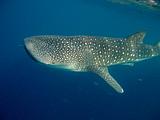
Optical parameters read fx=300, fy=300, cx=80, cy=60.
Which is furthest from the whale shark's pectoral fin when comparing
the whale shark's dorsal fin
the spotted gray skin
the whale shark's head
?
the whale shark's head

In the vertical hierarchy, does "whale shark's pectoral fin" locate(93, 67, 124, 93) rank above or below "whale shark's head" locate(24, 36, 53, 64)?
below

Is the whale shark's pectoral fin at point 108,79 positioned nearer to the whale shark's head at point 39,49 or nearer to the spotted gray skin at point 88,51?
the spotted gray skin at point 88,51

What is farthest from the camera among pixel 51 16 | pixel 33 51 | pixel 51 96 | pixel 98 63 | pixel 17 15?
pixel 51 16

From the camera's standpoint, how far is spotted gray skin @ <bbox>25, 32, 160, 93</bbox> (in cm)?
638

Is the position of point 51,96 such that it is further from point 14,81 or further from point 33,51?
point 33,51

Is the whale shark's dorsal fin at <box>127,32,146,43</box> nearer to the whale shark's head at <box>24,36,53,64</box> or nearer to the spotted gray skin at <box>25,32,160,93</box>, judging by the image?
the spotted gray skin at <box>25,32,160,93</box>

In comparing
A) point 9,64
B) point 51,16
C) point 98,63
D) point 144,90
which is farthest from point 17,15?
point 98,63

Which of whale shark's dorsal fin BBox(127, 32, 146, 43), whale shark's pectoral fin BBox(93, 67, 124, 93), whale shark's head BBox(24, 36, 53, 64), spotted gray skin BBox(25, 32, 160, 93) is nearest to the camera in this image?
whale shark's head BBox(24, 36, 53, 64)

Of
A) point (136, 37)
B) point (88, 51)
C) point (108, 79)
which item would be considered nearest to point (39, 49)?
point (88, 51)

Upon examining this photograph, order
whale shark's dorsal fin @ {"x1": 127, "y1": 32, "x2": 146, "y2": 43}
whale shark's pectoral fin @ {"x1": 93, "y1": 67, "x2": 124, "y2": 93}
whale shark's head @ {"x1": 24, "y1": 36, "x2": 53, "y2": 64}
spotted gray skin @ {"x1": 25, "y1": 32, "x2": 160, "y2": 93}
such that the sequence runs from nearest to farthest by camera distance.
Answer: whale shark's head @ {"x1": 24, "y1": 36, "x2": 53, "y2": 64}
spotted gray skin @ {"x1": 25, "y1": 32, "x2": 160, "y2": 93}
whale shark's pectoral fin @ {"x1": 93, "y1": 67, "x2": 124, "y2": 93}
whale shark's dorsal fin @ {"x1": 127, "y1": 32, "x2": 146, "y2": 43}

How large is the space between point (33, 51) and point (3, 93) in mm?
14927

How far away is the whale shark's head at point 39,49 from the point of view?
6023mm

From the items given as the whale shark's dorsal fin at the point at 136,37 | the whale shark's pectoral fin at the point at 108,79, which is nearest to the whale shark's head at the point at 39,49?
the whale shark's pectoral fin at the point at 108,79

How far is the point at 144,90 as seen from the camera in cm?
2353
